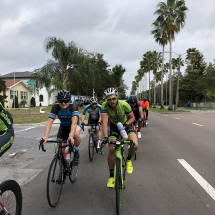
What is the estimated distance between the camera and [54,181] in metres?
3.62

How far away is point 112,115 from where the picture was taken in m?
4.40

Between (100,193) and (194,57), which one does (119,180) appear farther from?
(194,57)

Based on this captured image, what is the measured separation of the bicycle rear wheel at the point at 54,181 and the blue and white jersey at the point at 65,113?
921 millimetres

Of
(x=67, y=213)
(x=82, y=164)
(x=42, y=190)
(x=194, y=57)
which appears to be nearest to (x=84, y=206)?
(x=67, y=213)

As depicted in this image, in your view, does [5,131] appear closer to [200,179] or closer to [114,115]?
[114,115]

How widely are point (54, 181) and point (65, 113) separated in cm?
131

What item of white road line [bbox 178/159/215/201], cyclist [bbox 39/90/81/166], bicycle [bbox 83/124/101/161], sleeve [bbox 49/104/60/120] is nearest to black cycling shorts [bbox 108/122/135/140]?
cyclist [bbox 39/90/81/166]

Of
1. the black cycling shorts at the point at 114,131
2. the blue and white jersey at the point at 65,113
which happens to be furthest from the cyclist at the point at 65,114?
the black cycling shorts at the point at 114,131

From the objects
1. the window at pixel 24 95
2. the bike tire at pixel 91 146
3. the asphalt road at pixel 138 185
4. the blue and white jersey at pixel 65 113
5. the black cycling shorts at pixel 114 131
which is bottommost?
the asphalt road at pixel 138 185

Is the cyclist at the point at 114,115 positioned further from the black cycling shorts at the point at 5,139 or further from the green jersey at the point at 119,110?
the black cycling shorts at the point at 5,139

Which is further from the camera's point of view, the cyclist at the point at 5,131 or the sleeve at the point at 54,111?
the sleeve at the point at 54,111

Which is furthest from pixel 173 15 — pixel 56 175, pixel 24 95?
pixel 56 175

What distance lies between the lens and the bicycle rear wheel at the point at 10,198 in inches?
98.5

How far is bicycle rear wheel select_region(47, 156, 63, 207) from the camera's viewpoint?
3434 mm
